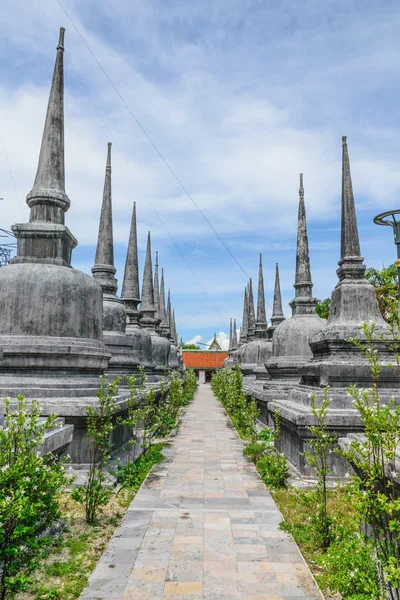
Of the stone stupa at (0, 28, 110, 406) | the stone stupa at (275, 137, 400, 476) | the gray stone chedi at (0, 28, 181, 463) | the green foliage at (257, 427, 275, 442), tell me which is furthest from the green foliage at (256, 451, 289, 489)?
the green foliage at (257, 427, 275, 442)

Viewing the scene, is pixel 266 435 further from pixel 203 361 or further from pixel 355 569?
pixel 203 361

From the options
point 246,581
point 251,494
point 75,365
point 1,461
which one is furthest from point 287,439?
point 1,461

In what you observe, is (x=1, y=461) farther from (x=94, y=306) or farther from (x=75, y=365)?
(x=94, y=306)

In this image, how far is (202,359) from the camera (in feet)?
214

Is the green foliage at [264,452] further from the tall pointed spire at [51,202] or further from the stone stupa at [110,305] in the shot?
the tall pointed spire at [51,202]

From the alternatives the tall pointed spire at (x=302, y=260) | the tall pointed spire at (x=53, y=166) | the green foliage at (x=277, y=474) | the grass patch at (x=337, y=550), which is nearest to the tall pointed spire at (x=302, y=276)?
the tall pointed spire at (x=302, y=260)

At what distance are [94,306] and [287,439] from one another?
4126 mm

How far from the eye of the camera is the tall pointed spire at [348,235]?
837cm

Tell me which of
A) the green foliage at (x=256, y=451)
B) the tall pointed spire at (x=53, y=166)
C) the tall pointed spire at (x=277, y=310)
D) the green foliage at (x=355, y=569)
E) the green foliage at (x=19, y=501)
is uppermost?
the tall pointed spire at (x=53, y=166)

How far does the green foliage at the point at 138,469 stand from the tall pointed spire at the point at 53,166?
13.9 feet

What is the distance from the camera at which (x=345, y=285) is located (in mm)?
8188

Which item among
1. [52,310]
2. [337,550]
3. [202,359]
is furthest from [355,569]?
[202,359]

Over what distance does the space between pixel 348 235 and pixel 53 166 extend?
5.40 m

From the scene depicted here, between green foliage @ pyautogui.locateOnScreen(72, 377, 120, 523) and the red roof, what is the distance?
56774 millimetres
